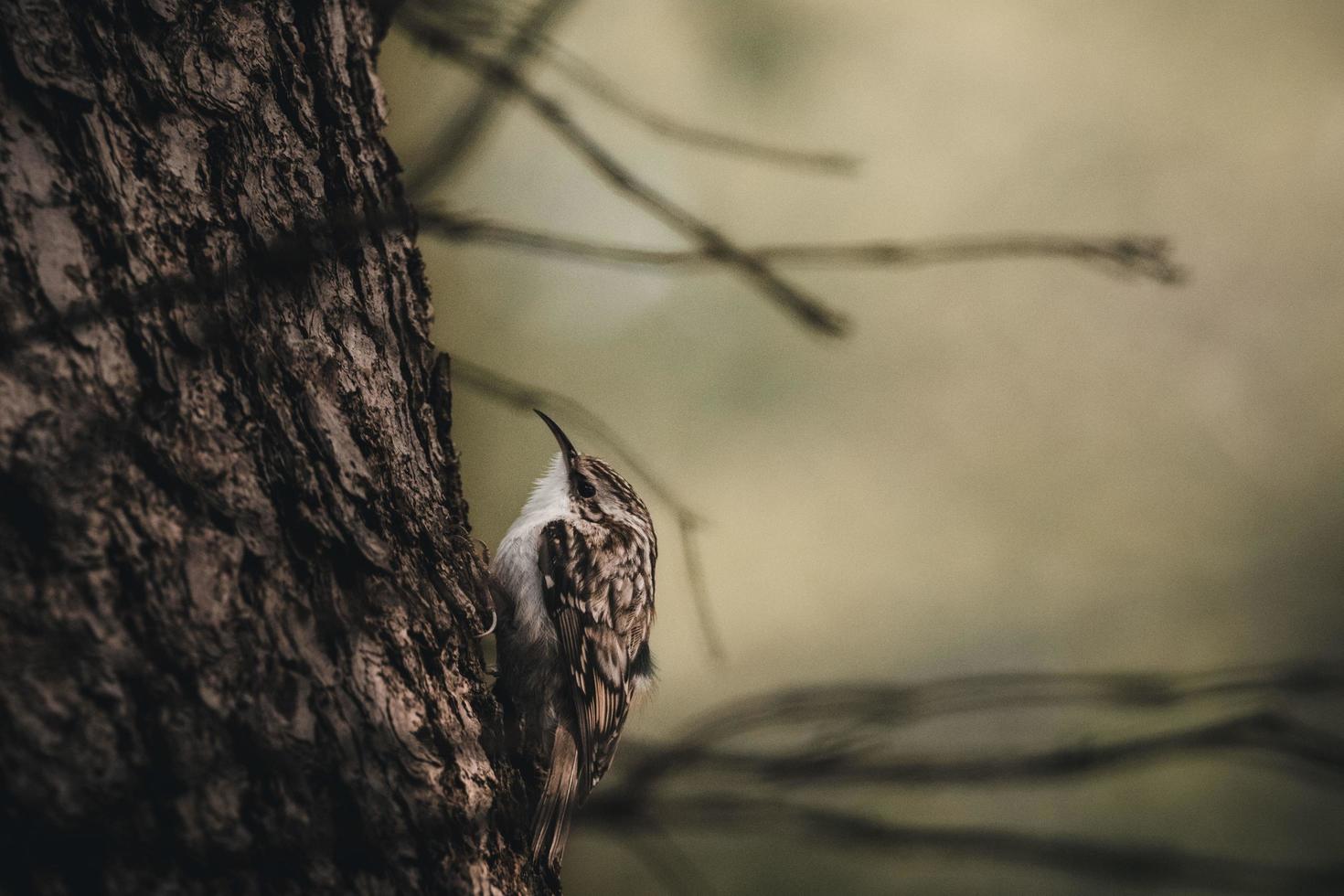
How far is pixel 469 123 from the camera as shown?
168cm

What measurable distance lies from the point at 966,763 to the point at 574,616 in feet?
4.45

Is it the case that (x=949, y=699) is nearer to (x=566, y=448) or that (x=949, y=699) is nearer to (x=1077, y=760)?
(x=1077, y=760)

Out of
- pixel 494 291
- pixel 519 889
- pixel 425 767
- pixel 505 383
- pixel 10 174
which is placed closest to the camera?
pixel 10 174

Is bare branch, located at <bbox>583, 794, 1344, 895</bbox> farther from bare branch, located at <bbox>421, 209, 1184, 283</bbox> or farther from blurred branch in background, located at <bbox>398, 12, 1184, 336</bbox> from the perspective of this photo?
bare branch, located at <bbox>421, 209, 1184, 283</bbox>

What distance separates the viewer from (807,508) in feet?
26.8

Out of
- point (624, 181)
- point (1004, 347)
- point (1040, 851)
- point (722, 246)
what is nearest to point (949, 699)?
point (1040, 851)

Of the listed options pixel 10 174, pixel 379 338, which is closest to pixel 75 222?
pixel 10 174

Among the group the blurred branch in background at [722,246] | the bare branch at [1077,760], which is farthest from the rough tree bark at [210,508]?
the bare branch at [1077,760]

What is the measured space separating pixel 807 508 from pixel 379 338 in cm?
689

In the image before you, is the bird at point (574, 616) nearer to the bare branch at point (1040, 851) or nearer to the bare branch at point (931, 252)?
the bare branch at point (1040, 851)

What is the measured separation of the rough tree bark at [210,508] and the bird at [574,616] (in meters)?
0.78

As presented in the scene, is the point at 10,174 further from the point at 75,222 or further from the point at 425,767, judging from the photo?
the point at 425,767

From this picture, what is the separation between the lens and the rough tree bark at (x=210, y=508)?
1.01 meters

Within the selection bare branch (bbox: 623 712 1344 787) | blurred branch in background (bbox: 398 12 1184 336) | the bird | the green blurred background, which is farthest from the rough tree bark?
the green blurred background
